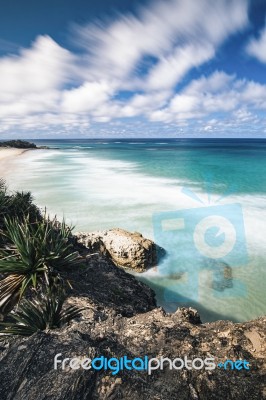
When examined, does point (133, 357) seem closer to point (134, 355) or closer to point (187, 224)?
point (134, 355)

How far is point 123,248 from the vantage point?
28.9 feet

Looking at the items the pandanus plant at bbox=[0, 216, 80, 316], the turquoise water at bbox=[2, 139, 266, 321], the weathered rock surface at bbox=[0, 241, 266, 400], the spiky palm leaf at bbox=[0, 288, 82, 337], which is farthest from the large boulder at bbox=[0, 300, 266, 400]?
the turquoise water at bbox=[2, 139, 266, 321]

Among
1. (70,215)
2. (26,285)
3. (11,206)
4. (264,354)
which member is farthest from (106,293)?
(70,215)

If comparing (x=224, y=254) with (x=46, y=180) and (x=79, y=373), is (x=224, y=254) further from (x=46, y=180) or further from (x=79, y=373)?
(x=46, y=180)

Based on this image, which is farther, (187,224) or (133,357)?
(187,224)

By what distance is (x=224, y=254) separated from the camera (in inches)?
428

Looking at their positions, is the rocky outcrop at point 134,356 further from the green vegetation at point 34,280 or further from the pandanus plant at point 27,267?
the pandanus plant at point 27,267

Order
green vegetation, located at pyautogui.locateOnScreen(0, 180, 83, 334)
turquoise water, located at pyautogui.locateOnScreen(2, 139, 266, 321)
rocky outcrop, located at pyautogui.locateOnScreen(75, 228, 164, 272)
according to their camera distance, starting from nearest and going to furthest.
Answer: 1. green vegetation, located at pyautogui.locateOnScreen(0, 180, 83, 334)
2. turquoise water, located at pyautogui.locateOnScreen(2, 139, 266, 321)
3. rocky outcrop, located at pyautogui.locateOnScreen(75, 228, 164, 272)

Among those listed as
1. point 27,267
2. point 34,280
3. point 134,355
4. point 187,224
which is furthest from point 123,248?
point 187,224

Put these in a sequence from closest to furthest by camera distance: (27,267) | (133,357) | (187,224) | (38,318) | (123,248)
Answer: (133,357) < (38,318) < (27,267) < (123,248) < (187,224)

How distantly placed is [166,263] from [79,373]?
7.38 meters

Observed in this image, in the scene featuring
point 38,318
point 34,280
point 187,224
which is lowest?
point 187,224

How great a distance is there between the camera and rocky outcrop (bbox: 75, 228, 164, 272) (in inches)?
346

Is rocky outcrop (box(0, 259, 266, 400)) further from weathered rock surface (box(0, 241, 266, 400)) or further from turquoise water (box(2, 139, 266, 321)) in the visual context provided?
turquoise water (box(2, 139, 266, 321))
